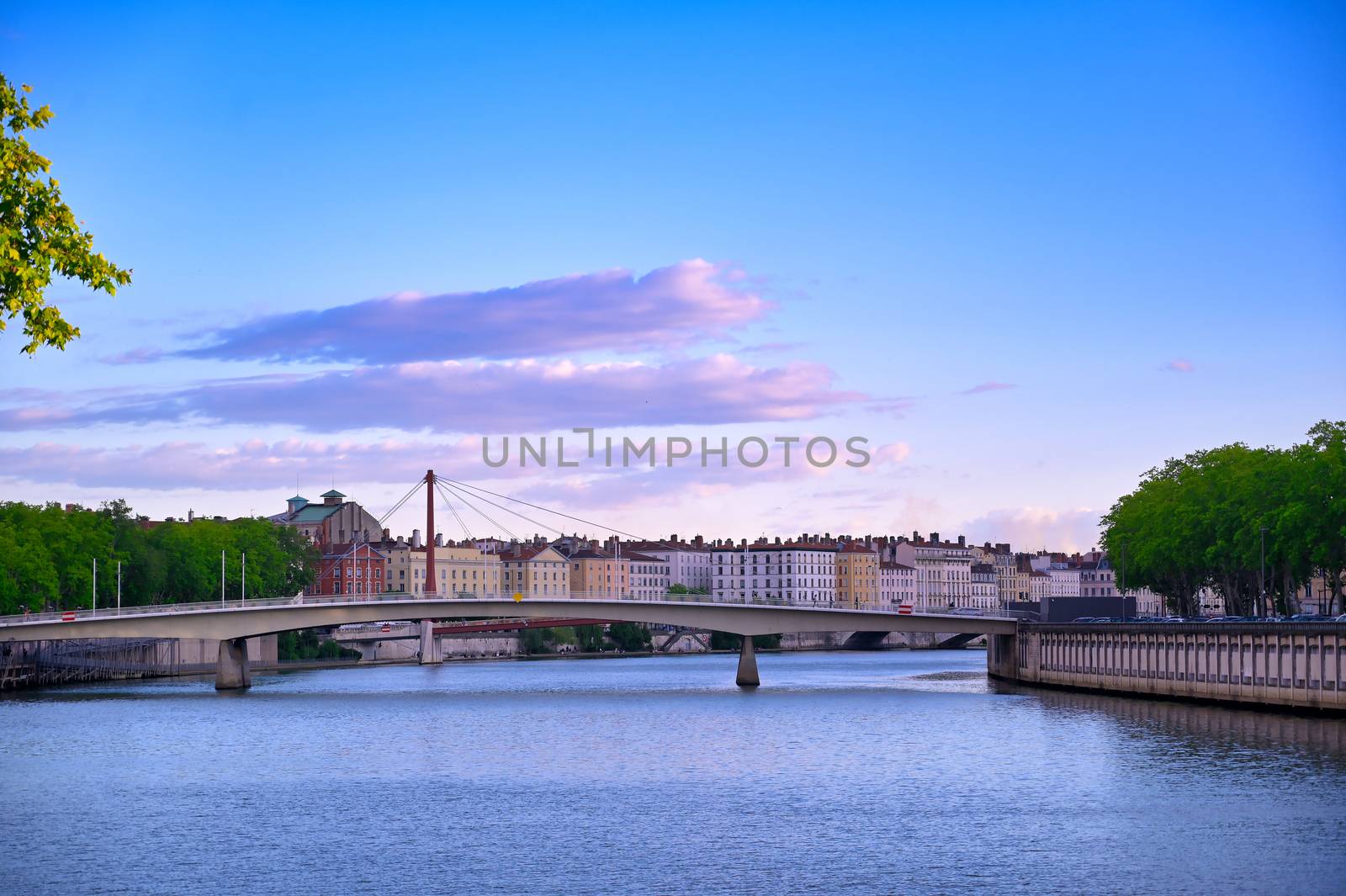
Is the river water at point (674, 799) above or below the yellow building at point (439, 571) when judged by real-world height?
below

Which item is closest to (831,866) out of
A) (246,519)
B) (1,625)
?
(1,625)

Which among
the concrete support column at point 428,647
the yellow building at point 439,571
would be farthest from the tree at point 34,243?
the yellow building at point 439,571

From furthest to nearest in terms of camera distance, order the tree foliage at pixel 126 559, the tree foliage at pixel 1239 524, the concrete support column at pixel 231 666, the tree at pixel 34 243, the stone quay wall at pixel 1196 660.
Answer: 1. the tree foliage at pixel 126 559
2. the concrete support column at pixel 231 666
3. the tree foliage at pixel 1239 524
4. the stone quay wall at pixel 1196 660
5. the tree at pixel 34 243

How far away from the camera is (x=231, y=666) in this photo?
87.1 m

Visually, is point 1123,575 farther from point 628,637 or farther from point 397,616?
point 628,637

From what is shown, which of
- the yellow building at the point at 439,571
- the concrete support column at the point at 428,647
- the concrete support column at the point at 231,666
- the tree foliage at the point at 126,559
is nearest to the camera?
the concrete support column at the point at 231,666

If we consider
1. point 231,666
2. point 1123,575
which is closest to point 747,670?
point 1123,575

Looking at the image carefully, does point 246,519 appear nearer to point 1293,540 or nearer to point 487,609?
point 487,609

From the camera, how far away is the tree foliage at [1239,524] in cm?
7556

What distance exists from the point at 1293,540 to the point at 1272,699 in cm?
1677

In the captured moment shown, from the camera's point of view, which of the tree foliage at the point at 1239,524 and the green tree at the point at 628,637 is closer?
the tree foliage at the point at 1239,524

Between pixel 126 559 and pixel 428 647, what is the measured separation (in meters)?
30.4

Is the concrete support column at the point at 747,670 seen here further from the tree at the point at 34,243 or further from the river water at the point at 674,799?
the tree at the point at 34,243

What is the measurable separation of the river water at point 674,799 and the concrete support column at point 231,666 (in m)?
14.8
